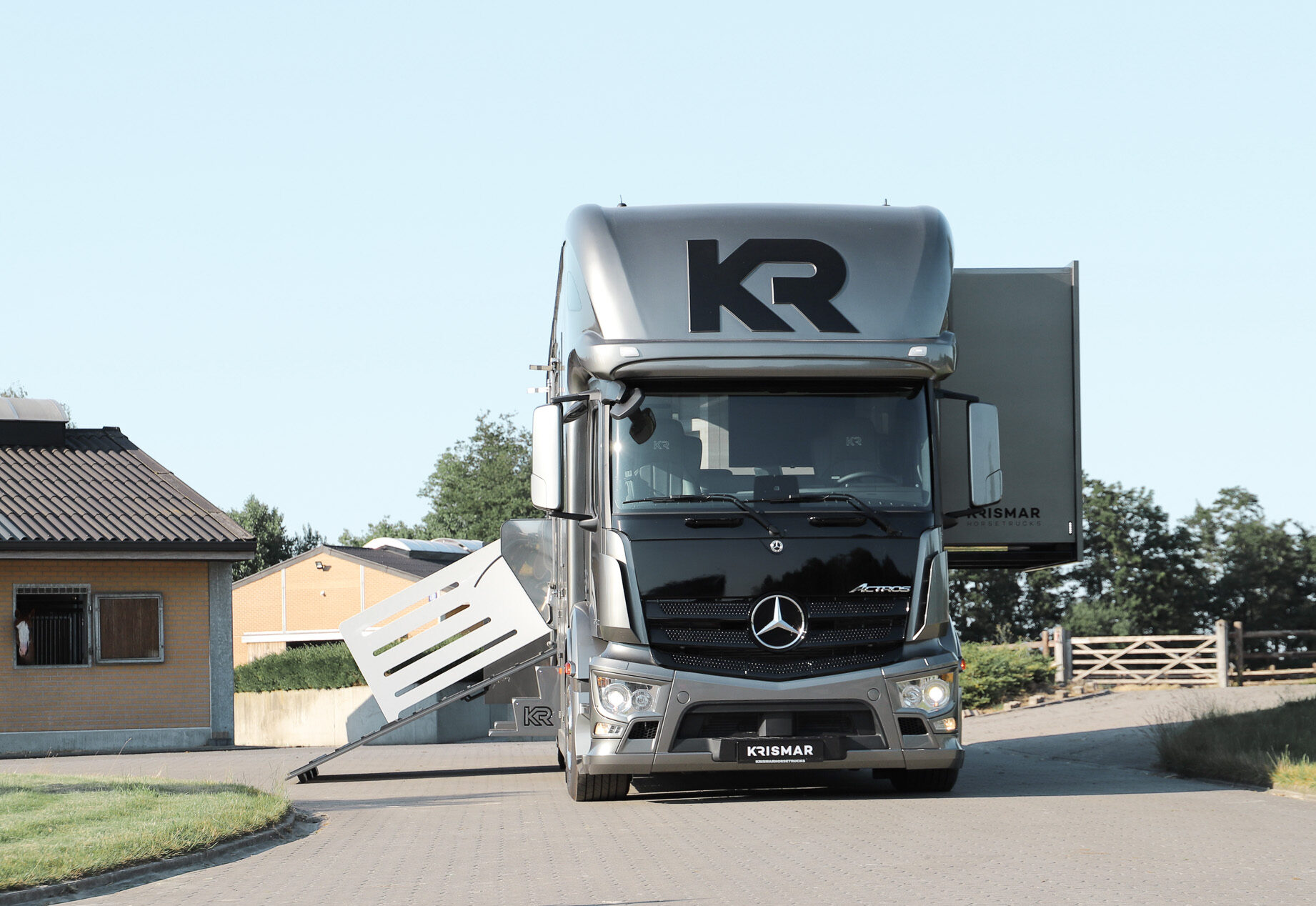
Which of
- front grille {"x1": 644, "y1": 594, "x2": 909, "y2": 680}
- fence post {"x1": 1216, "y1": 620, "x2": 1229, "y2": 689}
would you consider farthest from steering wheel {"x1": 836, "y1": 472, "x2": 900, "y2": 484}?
fence post {"x1": 1216, "y1": 620, "x2": 1229, "y2": 689}

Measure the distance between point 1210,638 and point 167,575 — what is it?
21.9 metres

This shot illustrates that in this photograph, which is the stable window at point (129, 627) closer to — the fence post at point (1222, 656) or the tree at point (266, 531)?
the fence post at point (1222, 656)

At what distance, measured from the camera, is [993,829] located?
30.7 ft

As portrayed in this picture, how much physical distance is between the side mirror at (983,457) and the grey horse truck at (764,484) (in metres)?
0.02

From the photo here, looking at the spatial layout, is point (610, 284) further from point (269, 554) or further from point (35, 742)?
point (269, 554)

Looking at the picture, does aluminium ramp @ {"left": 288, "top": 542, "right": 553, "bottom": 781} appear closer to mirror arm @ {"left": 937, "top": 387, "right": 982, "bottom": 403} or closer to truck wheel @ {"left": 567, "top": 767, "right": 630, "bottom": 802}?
truck wheel @ {"left": 567, "top": 767, "right": 630, "bottom": 802}

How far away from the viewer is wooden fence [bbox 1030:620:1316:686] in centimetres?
3275

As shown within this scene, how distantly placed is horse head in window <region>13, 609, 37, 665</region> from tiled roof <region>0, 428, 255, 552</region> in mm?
1223

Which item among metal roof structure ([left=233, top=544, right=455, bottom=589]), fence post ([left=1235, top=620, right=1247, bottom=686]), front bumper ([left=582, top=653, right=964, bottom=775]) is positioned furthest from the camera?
metal roof structure ([left=233, top=544, right=455, bottom=589])

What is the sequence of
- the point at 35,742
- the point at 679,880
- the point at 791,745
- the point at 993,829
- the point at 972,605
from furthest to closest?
the point at 972,605 < the point at 35,742 < the point at 791,745 < the point at 993,829 < the point at 679,880

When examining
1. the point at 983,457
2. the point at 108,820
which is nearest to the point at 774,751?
the point at 983,457

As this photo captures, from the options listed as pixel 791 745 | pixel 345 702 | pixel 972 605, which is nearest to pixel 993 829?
pixel 791 745

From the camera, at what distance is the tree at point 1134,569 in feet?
208

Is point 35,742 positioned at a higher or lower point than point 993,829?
lower
